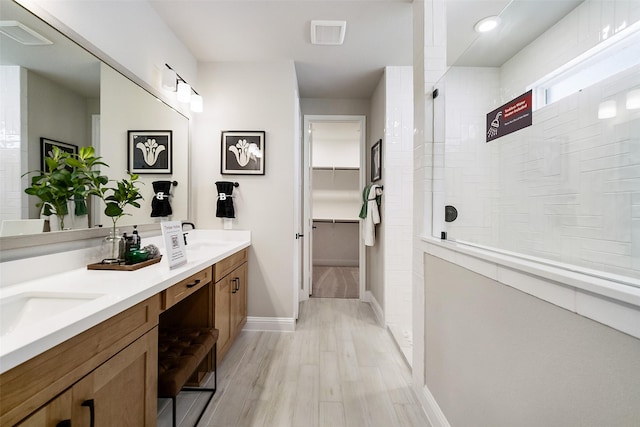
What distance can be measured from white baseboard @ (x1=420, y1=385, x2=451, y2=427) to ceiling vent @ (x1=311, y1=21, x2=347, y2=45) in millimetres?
2603

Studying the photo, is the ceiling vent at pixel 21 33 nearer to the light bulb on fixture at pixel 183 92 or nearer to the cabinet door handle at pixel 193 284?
the light bulb on fixture at pixel 183 92

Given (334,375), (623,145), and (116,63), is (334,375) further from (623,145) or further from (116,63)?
(116,63)

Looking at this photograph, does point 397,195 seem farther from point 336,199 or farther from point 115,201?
point 336,199

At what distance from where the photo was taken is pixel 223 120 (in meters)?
2.62

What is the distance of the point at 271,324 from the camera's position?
8.53 feet

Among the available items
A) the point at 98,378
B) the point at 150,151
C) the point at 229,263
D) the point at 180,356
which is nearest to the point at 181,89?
the point at 150,151

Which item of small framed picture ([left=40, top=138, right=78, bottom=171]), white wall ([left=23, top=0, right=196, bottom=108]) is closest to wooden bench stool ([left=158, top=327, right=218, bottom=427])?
small framed picture ([left=40, top=138, right=78, bottom=171])

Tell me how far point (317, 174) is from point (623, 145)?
497cm

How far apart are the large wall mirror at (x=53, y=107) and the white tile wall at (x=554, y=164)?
197 centimetres

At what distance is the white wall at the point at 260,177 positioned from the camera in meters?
2.61

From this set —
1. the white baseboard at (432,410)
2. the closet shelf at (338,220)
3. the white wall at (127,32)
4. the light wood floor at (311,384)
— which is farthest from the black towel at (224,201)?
the closet shelf at (338,220)

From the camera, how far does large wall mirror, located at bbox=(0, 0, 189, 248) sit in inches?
41.4

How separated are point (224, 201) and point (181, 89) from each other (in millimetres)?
1017

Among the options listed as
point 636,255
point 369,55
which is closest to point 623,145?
point 636,255
